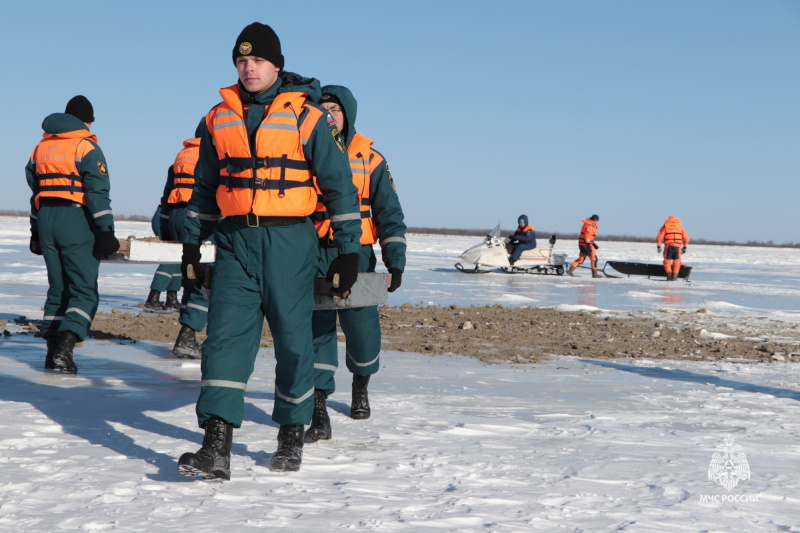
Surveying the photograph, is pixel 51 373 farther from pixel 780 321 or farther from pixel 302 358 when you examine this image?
pixel 780 321

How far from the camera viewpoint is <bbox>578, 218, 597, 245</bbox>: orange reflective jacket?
21.6 metres

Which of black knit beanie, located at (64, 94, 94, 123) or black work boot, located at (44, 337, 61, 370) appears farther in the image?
black knit beanie, located at (64, 94, 94, 123)

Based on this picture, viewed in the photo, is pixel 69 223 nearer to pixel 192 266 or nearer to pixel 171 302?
pixel 192 266

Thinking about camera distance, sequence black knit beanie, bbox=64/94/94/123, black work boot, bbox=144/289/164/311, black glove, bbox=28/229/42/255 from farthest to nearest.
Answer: black work boot, bbox=144/289/164/311
black knit beanie, bbox=64/94/94/123
black glove, bbox=28/229/42/255

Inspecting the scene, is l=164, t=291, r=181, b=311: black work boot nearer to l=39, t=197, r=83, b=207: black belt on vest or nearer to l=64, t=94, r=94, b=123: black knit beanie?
l=64, t=94, r=94, b=123: black knit beanie

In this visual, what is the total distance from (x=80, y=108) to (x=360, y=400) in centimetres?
310

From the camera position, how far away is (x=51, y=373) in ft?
18.2

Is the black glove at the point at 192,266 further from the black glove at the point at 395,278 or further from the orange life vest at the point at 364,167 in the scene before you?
the black glove at the point at 395,278

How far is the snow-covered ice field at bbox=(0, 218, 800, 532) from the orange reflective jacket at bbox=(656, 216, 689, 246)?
14395 mm

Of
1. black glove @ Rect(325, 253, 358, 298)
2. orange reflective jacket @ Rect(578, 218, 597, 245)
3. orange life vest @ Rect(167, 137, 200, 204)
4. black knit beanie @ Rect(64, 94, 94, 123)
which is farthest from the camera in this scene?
orange reflective jacket @ Rect(578, 218, 597, 245)

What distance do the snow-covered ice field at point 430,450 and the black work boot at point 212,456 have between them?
0.21ft

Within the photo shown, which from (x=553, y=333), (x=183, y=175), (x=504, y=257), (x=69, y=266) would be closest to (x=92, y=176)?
(x=69, y=266)

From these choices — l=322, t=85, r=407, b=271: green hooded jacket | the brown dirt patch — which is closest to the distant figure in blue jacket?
the brown dirt patch

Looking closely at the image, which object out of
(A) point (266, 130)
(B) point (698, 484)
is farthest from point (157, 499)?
(B) point (698, 484)
